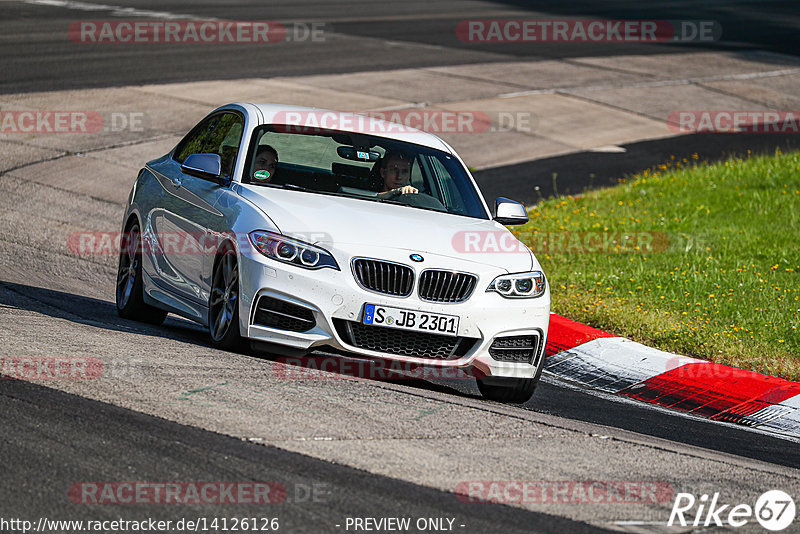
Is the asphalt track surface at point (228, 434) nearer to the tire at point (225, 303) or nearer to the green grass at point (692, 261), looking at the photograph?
the tire at point (225, 303)

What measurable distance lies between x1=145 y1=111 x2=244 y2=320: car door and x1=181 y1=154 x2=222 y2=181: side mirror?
0.34ft

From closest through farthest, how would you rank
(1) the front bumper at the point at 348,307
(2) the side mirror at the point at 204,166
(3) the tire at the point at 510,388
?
1. (1) the front bumper at the point at 348,307
2. (3) the tire at the point at 510,388
3. (2) the side mirror at the point at 204,166

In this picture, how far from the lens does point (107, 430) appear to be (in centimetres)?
557

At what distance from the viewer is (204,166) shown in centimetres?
806

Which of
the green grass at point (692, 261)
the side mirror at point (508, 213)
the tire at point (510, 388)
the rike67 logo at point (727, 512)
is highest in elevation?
the side mirror at point (508, 213)

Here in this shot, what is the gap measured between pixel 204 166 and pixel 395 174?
1363 mm

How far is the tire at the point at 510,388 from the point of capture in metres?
7.73

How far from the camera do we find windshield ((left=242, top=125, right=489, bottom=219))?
8.37 meters

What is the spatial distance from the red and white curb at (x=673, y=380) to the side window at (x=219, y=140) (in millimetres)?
2864

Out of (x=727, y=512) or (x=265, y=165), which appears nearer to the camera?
(x=727, y=512)

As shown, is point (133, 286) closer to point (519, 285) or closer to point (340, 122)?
point (340, 122)

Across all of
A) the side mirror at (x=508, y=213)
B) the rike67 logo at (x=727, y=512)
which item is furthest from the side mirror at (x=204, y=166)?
the rike67 logo at (x=727, y=512)

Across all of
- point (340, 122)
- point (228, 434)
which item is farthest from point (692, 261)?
point (228, 434)

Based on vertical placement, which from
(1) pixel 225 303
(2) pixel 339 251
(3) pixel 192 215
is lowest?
(1) pixel 225 303
